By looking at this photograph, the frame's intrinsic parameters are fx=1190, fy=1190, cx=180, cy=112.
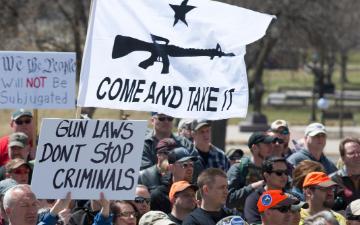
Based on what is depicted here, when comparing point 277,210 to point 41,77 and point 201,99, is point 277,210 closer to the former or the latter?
point 201,99

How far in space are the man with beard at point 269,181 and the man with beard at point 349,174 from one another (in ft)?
2.49

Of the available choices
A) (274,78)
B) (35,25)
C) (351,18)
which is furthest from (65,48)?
(274,78)

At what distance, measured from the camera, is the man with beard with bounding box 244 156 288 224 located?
33.3 feet

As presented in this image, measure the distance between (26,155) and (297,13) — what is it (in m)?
18.7

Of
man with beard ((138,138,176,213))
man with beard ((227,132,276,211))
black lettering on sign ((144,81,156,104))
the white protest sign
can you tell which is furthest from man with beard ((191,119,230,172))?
black lettering on sign ((144,81,156,104))

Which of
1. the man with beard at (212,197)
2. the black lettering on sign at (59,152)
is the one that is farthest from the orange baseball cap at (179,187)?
the black lettering on sign at (59,152)

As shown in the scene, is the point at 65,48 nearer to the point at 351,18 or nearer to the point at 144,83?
the point at 144,83

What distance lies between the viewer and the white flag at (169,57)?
8.85m

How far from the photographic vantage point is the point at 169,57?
30.4ft

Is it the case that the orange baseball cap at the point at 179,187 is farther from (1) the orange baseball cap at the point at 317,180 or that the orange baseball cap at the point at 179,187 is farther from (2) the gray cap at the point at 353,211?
(2) the gray cap at the point at 353,211

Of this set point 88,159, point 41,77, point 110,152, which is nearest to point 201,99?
point 110,152

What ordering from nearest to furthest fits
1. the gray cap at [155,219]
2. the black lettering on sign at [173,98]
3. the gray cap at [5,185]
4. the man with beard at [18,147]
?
1. the gray cap at [155,219]
2. the gray cap at [5,185]
3. the black lettering on sign at [173,98]
4. the man with beard at [18,147]

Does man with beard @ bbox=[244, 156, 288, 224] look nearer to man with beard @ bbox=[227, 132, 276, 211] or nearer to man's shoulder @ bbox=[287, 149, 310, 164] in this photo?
man with beard @ bbox=[227, 132, 276, 211]

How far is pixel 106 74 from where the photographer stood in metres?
8.81
